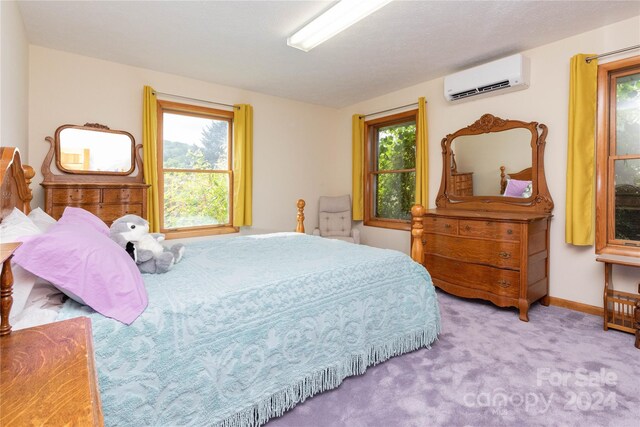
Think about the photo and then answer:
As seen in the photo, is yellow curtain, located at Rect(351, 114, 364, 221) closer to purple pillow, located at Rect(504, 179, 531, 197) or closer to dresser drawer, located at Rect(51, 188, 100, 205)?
purple pillow, located at Rect(504, 179, 531, 197)

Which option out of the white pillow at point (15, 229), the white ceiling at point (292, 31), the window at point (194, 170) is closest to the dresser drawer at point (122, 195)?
the window at point (194, 170)

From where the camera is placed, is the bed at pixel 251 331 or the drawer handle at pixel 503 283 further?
the drawer handle at pixel 503 283

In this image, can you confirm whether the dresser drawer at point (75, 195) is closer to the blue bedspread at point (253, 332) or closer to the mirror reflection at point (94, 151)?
the mirror reflection at point (94, 151)

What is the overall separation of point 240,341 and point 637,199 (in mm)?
3478

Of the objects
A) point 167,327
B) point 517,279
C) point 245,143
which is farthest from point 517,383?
point 245,143

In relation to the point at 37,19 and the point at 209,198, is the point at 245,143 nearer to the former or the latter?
the point at 209,198

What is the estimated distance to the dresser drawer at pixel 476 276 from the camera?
3.01 metres

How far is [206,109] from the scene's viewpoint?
434cm

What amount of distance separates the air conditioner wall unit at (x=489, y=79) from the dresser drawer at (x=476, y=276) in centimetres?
187

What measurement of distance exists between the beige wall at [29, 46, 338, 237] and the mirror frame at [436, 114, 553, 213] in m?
2.13

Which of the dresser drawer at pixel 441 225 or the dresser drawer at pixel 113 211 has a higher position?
the dresser drawer at pixel 113 211

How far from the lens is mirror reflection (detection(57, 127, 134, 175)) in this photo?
3436 millimetres

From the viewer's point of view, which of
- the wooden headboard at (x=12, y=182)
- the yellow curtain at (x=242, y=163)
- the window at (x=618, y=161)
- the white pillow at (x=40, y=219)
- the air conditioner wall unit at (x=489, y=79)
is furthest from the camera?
the yellow curtain at (x=242, y=163)

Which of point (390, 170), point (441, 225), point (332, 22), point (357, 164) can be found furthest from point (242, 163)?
point (441, 225)
